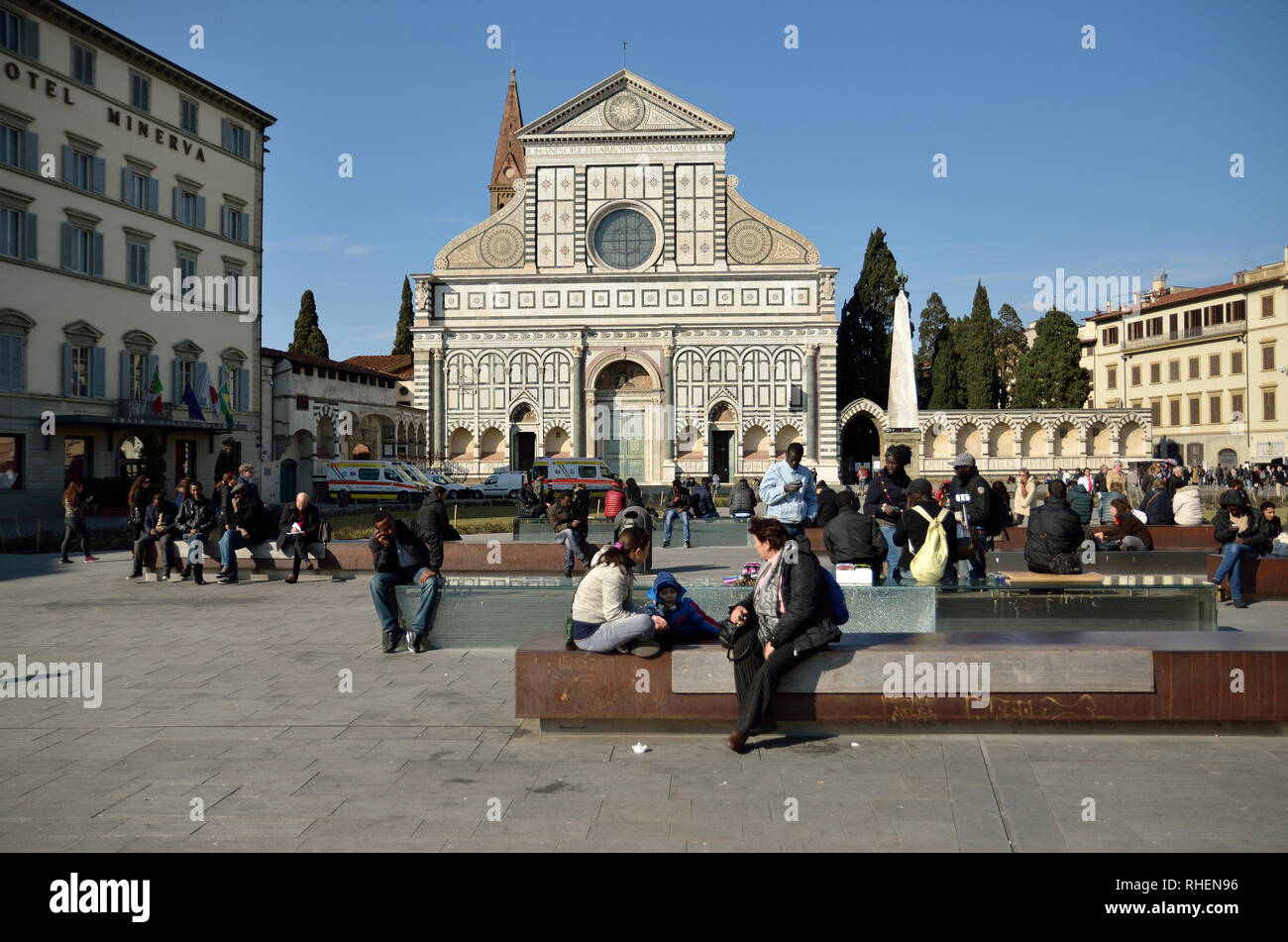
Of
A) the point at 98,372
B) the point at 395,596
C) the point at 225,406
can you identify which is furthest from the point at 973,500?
the point at 225,406

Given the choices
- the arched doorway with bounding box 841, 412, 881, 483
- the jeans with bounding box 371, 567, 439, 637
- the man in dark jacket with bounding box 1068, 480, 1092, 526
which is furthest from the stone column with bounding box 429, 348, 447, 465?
the jeans with bounding box 371, 567, 439, 637

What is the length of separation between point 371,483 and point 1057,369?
133 ft

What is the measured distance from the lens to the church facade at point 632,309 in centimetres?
5166

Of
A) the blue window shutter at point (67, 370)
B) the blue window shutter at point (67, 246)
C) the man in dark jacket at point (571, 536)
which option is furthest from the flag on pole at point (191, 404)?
the man in dark jacket at point (571, 536)

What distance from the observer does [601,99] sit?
51.8 metres

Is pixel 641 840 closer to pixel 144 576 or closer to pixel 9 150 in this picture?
pixel 144 576

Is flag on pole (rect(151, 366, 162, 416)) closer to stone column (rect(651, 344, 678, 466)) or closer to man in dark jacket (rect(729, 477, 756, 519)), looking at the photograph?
man in dark jacket (rect(729, 477, 756, 519))

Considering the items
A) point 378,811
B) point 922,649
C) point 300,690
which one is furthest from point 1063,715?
point 300,690

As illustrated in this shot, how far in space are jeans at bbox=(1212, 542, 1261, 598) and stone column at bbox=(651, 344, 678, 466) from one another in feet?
130

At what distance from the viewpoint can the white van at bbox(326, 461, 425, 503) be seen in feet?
128

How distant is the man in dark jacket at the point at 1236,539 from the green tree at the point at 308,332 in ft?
203

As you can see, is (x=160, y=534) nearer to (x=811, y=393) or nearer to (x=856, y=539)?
(x=856, y=539)

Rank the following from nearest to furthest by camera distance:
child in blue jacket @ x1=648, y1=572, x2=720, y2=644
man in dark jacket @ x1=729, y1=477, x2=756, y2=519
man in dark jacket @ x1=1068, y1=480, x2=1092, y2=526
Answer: child in blue jacket @ x1=648, y1=572, x2=720, y2=644
man in dark jacket @ x1=1068, y1=480, x2=1092, y2=526
man in dark jacket @ x1=729, y1=477, x2=756, y2=519
